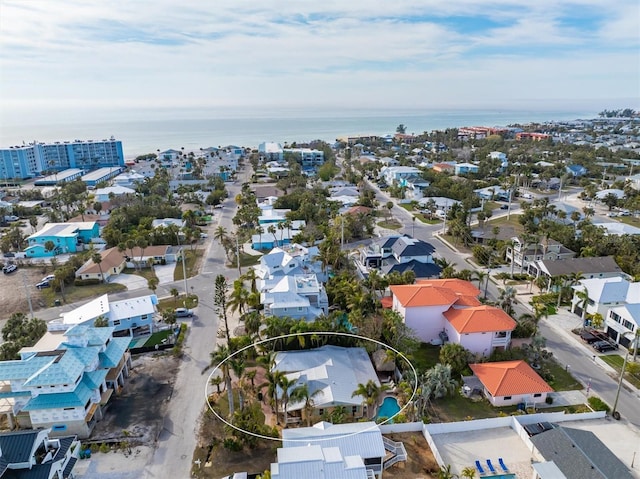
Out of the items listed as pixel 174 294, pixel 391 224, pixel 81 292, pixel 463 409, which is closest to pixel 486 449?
pixel 463 409

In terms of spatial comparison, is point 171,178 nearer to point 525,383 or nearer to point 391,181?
point 391,181

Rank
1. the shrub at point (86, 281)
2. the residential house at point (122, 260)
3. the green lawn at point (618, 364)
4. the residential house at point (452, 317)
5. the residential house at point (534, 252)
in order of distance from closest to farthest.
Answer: the green lawn at point (618, 364), the residential house at point (452, 317), the shrub at point (86, 281), the residential house at point (122, 260), the residential house at point (534, 252)

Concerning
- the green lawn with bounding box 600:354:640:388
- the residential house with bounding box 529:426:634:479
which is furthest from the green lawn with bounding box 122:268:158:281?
the green lawn with bounding box 600:354:640:388

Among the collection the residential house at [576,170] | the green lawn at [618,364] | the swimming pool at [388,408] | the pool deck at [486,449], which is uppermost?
the residential house at [576,170]

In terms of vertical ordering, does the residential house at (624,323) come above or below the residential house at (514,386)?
above

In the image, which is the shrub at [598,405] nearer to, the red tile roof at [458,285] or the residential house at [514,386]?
the residential house at [514,386]

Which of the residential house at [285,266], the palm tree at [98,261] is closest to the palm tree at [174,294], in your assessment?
the residential house at [285,266]

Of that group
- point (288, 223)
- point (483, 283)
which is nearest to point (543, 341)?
point (483, 283)
